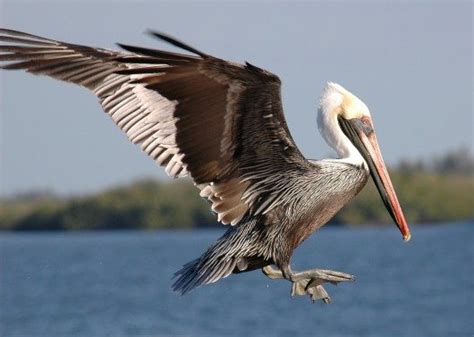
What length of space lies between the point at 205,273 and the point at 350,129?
4.41ft

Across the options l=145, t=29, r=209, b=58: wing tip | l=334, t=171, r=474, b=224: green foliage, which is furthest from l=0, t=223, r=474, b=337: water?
l=145, t=29, r=209, b=58: wing tip

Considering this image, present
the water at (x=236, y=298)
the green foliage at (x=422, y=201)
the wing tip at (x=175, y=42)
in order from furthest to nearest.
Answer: the green foliage at (x=422, y=201), the water at (x=236, y=298), the wing tip at (x=175, y=42)

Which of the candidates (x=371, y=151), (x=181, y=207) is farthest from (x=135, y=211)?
(x=371, y=151)

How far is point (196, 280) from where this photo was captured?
7.54 meters

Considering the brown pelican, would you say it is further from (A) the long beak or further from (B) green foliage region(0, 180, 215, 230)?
(B) green foliage region(0, 180, 215, 230)

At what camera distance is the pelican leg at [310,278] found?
7.55 m

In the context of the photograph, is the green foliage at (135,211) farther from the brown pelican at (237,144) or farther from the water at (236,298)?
the brown pelican at (237,144)

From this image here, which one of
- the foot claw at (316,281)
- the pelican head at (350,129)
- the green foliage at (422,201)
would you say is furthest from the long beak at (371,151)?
the green foliage at (422,201)

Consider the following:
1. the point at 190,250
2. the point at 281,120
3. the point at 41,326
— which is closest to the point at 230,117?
the point at 281,120

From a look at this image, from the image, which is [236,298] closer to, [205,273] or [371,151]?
[371,151]

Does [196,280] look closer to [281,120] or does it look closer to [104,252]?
[281,120]

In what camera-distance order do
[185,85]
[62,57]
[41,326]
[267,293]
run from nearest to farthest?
[185,85], [62,57], [41,326], [267,293]

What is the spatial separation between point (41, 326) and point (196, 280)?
9345 mm

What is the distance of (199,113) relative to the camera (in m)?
7.01
